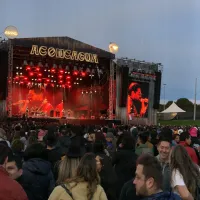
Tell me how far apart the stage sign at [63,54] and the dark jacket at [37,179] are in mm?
18463

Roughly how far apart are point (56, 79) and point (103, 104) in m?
5.27

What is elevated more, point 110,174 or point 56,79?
point 56,79

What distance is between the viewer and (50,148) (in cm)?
500

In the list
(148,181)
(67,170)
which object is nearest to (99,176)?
(67,170)

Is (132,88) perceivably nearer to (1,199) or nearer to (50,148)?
(50,148)

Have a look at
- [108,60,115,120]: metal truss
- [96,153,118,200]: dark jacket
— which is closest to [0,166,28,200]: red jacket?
[96,153,118,200]: dark jacket

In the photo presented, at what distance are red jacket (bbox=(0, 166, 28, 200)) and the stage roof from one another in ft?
64.6

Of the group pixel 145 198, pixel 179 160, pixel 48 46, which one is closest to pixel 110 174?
pixel 179 160

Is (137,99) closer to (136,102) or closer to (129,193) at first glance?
(136,102)

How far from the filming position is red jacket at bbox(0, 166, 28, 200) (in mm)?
2092

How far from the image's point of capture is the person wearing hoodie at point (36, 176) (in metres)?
3.45

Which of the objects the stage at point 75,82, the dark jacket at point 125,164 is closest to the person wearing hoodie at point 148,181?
the dark jacket at point 125,164

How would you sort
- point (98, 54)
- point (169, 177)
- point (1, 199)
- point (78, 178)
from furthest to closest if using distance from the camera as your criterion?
1. point (98, 54)
2. point (169, 177)
3. point (78, 178)
4. point (1, 199)

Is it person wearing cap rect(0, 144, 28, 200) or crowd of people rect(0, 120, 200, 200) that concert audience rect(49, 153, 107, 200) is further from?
person wearing cap rect(0, 144, 28, 200)
